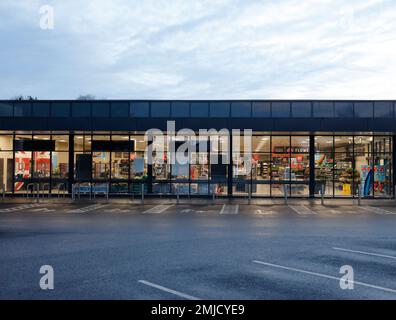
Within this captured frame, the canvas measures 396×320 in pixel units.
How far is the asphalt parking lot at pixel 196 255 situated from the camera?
7434mm

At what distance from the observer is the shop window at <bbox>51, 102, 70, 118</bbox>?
29.9 metres

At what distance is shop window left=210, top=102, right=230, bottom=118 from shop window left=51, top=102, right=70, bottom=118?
9.99 m

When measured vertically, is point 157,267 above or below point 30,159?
below

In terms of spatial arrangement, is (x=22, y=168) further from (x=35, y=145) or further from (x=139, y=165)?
(x=139, y=165)

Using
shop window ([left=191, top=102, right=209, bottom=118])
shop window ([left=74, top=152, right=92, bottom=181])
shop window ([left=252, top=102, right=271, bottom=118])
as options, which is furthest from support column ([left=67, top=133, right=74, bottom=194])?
shop window ([left=252, top=102, right=271, bottom=118])

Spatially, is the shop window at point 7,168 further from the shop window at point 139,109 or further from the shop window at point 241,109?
the shop window at point 241,109

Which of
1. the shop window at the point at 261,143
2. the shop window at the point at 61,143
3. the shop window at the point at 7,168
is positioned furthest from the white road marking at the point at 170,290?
the shop window at the point at 7,168

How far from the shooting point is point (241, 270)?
351 inches

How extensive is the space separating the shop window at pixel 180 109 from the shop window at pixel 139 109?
1810 mm

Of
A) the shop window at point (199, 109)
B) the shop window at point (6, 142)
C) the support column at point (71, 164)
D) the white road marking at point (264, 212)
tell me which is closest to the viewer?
the white road marking at point (264, 212)

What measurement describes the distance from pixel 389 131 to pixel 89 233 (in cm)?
2086

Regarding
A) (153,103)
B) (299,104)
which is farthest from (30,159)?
(299,104)

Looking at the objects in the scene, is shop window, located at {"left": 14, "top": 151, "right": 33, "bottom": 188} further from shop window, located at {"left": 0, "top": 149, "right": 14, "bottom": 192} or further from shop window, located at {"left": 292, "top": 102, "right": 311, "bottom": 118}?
shop window, located at {"left": 292, "top": 102, "right": 311, "bottom": 118}
